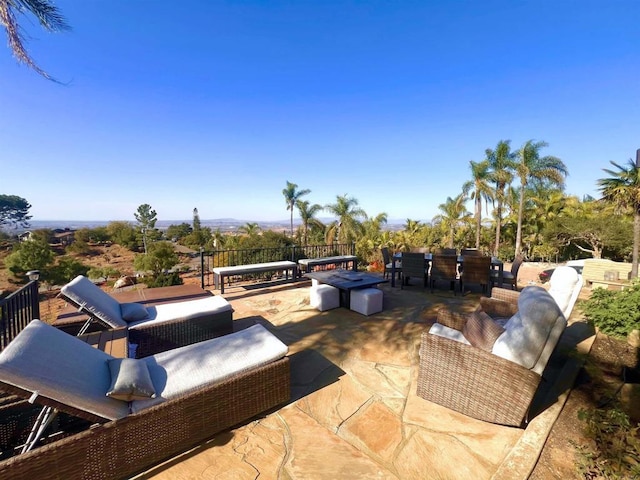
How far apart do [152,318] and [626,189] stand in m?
13.4

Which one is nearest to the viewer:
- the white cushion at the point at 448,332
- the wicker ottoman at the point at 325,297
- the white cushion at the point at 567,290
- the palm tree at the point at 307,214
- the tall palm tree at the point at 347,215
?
the white cushion at the point at 567,290

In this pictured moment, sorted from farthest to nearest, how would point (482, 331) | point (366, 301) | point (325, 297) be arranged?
1. point (325, 297)
2. point (366, 301)
3. point (482, 331)

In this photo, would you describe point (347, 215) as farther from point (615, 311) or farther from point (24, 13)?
point (24, 13)

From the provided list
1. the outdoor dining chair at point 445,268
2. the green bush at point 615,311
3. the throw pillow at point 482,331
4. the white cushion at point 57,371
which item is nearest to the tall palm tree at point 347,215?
the outdoor dining chair at point 445,268

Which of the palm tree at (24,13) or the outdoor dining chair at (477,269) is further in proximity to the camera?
the outdoor dining chair at (477,269)

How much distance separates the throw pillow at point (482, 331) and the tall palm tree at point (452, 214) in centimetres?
1727

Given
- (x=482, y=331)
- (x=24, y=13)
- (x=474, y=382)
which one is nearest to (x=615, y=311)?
(x=482, y=331)

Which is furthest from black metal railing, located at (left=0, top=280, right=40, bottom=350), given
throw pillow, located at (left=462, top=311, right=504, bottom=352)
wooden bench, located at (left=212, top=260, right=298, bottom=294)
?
throw pillow, located at (left=462, top=311, right=504, bottom=352)

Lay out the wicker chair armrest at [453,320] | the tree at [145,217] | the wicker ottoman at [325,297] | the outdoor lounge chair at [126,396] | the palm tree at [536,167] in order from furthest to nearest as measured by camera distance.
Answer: the tree at [145,217] < the palm tree at [536,167] < the wicker ottoman at [325,297] < the wicker chair armrest at [453,320] < the outdoor lounge chair at [126,396]

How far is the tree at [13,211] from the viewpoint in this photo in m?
54.5

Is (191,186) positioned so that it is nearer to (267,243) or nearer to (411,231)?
(267,243)

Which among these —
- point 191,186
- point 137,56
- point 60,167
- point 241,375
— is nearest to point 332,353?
point 241,375

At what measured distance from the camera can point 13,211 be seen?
2249 inches

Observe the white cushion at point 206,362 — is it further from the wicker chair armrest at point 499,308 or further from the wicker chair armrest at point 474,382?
the wicker chair armrest at point 499,308
